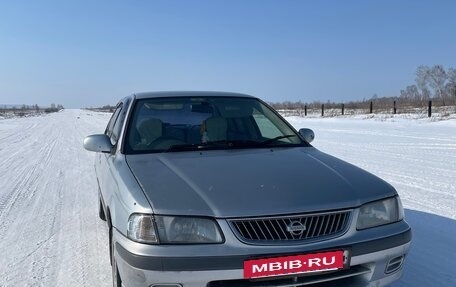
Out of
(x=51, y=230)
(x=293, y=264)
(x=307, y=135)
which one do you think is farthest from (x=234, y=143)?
(x=51, y=230)

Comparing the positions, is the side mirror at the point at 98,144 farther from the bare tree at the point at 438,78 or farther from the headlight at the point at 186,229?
the bare tree at the point at 438,78

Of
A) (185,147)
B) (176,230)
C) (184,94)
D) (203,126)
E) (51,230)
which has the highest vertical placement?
(184,94)

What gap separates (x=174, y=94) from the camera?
421 cm

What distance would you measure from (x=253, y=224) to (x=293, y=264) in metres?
0.29

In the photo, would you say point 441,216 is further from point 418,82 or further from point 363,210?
point 418,82

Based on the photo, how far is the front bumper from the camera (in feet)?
7.17

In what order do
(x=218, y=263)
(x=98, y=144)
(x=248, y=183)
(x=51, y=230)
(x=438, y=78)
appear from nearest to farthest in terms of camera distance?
(x=218, y=263) → (x=248, y=183) → (x=98, y=144) → (x=51, y=230) → (x=438, y=78)

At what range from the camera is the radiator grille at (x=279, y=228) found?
2.25m

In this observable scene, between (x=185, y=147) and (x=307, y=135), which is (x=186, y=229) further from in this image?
(x=307, y=135)

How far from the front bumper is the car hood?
0.60 feet

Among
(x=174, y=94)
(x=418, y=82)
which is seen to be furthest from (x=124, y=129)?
(x=418, y=82)

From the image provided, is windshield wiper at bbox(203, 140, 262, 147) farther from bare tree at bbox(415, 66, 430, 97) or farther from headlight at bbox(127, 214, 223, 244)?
bare tree at bbox(415, 66, 430, 97)

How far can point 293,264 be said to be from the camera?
2229mm

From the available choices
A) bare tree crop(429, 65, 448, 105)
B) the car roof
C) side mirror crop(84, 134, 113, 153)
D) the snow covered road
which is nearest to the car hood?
side mirror crop(84, 134, 113, 153)
